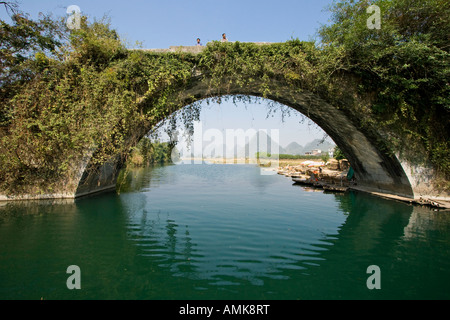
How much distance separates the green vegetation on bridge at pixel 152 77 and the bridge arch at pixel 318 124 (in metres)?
0.34

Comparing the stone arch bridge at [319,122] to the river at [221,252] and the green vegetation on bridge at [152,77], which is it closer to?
the green vegetation on bridge at [152,77]

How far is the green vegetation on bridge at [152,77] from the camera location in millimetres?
9906

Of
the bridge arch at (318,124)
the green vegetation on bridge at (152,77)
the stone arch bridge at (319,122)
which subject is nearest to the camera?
the green vegetation on bridge at (152,77)

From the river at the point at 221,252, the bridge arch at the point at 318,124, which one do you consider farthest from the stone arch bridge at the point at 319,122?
the river at the point at 221,252

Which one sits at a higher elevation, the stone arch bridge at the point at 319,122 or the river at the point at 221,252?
the stone arch bridge at the point at 319,122

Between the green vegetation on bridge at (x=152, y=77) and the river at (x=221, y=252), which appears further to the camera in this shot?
the green vegetation on bridge at (x=152, y=77)

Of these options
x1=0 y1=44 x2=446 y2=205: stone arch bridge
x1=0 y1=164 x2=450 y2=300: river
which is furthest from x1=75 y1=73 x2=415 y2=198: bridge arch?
x1=0 y1=164 x2=450 y2=300: river

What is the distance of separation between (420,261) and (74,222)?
9266mm

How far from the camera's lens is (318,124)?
14828 millimetres

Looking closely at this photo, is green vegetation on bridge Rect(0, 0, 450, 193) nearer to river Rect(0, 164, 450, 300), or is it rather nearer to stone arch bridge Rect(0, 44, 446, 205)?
stone arch bridge Rect(0, 44, 446, 205)

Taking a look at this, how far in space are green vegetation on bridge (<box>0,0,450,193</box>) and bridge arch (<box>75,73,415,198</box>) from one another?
0.34 m

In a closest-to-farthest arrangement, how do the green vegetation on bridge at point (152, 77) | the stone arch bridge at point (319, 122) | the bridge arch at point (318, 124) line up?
the green vegetation on bridge at point (152, 77), the stone arch bridge at point (319, 122), the bridge arch at point (318, 124)

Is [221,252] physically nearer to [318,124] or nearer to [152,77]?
[152,77]

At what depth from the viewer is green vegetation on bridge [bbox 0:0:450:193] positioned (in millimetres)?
9906
